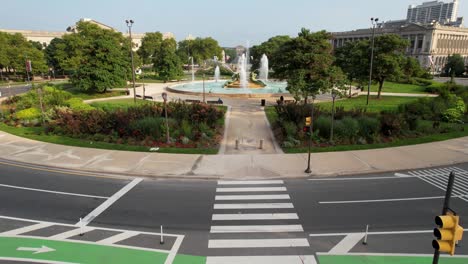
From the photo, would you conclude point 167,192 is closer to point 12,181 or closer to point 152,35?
point 12,181

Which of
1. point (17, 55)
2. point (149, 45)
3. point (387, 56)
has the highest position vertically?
point (149, 45)

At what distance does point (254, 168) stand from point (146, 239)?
746 centimetres

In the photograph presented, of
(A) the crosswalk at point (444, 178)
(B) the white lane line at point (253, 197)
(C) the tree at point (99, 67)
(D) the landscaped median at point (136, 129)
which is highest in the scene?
(C) the tree at point (99, 67)

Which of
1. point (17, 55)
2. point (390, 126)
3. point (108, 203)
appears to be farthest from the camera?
point (17, 55)

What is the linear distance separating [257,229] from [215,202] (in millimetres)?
2493

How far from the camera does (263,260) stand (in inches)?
330

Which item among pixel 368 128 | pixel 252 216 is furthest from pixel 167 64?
pixel 252 216

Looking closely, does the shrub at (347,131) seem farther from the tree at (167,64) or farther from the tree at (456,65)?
the tree at (456,65)

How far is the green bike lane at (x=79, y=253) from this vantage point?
8352 millimetres

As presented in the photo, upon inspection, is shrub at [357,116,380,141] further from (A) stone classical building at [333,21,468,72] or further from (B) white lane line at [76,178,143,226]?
(A) stone classical building at [333,21,468,72]

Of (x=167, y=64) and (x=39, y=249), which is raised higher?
(x=167, y=64)

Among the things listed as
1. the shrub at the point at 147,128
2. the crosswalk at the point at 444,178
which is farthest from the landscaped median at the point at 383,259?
the shrub at the point at 147,128

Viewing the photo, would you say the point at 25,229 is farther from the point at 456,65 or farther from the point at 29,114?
the point at 456,65

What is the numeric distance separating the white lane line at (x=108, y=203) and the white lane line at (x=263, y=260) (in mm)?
4755
